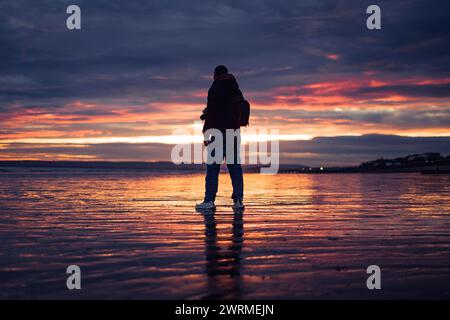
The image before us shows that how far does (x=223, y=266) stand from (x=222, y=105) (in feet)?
21.2

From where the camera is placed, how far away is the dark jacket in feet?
35.2

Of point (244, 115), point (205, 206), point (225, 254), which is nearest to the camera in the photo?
point (225, 254)

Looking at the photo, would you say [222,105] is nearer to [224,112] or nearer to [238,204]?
[224,112]

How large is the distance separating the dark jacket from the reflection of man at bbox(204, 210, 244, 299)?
157 inches

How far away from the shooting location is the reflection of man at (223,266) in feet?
12.3

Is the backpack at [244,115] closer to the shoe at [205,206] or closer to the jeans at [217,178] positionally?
the jeans at [217,178]

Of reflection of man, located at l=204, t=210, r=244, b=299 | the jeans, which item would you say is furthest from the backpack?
reflection of man, located at l=204, t=210, r=244, b=299

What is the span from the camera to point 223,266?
4.62m

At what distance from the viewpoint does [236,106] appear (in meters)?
10.8

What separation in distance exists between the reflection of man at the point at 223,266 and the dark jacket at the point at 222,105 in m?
3.99

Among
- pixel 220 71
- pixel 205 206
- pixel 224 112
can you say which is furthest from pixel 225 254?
pixel 220 71

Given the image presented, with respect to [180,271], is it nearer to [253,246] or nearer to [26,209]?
[253,246]

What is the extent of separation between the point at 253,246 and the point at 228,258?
2.50ft

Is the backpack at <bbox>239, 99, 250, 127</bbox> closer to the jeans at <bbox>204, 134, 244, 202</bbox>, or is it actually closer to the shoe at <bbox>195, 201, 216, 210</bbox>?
the jeans at <bbox>204, 134, 244, 202</bbox>
